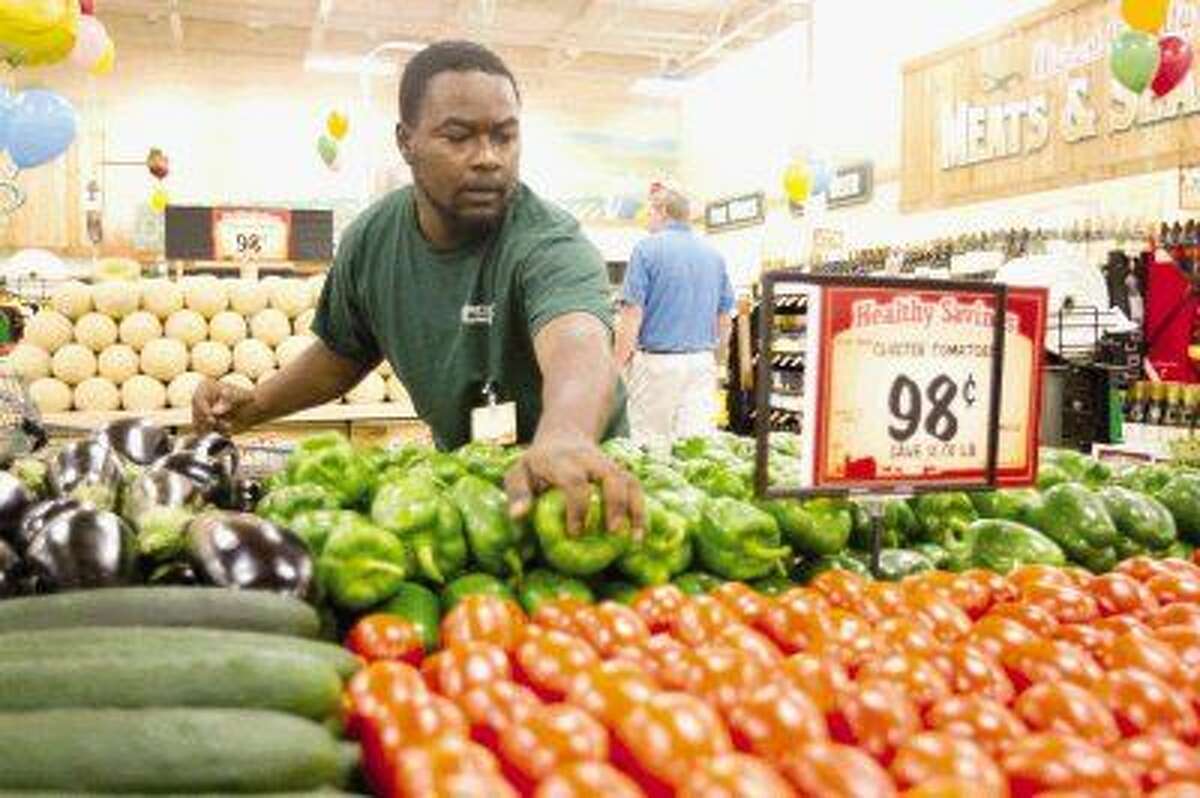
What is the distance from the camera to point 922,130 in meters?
12.5

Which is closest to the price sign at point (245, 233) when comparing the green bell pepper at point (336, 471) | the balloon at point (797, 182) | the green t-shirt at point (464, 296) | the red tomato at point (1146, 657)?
the balloon at point (797, 182)

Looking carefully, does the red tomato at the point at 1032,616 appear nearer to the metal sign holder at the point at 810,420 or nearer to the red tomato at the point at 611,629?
the metal sign holder at the point at 810,420

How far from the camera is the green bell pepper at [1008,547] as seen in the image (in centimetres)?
196

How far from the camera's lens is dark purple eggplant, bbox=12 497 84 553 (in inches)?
61.1

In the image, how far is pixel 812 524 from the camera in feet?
6.28

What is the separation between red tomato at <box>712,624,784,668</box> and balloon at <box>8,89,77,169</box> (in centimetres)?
893

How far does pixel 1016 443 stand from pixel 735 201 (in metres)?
15.5

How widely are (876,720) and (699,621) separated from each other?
0.36 metres

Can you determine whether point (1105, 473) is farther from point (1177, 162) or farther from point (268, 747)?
point (1177, 162)

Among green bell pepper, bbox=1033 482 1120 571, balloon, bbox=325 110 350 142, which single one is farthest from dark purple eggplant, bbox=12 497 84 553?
balloon, bbox=325 110 350 142

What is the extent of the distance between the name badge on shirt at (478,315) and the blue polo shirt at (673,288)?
Answer: 177 inches

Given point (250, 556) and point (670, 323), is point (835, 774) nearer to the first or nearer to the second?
point (250, 556)

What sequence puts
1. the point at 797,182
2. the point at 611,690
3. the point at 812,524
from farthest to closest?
the point at 797,182 → the point at 812,524 → the point at 611,690

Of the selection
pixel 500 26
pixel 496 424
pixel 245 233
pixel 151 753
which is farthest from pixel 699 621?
pixel 500 26
